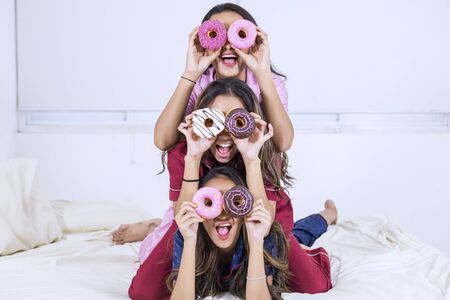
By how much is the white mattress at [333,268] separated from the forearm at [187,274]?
0.45 ft

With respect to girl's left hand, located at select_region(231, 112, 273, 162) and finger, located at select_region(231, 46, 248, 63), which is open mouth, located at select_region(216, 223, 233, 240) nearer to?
girl's left hand, located at select_region(231, 112, 273, 162)

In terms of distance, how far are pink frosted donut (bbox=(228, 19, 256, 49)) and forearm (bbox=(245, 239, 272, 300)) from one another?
0.53m

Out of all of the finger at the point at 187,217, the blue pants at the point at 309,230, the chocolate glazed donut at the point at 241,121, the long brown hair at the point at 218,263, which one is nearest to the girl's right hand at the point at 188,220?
the finger at the point at 187,217

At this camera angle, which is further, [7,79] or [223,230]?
[7,79]

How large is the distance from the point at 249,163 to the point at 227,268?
0.33 m

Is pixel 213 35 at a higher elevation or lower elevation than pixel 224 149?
higher

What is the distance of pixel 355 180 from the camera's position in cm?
336

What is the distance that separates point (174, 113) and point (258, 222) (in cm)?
40

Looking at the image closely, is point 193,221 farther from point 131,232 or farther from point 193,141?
point 131,232

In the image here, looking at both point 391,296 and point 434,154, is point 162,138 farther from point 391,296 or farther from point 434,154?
point 434,154

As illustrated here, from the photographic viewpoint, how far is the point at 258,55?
1.62 meters

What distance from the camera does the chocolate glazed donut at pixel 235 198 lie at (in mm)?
1375

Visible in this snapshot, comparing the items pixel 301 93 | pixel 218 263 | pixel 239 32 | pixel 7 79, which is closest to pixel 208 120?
pixel 239 32

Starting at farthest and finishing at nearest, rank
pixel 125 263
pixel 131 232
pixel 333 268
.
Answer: pixel 131 232, pixel 125 263, pixel 333 268
